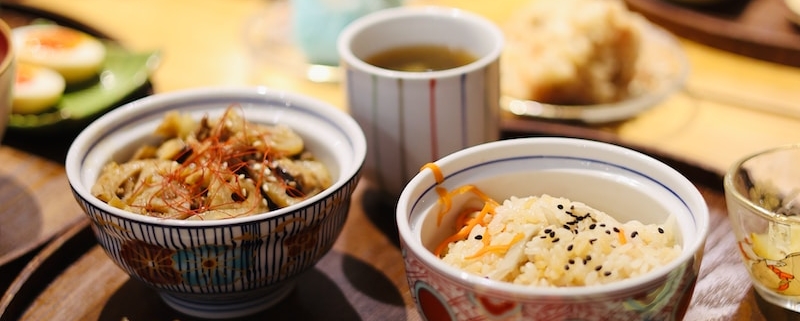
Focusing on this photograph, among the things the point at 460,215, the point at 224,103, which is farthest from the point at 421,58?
the point at 460,215

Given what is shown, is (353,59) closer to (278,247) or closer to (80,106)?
(278,247)

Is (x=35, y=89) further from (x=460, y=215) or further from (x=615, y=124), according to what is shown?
(x=615, y=124)

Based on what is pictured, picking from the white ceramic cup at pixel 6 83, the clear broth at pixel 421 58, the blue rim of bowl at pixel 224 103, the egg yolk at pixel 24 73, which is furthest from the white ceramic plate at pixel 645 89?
the egg yolk at pixel 24 73

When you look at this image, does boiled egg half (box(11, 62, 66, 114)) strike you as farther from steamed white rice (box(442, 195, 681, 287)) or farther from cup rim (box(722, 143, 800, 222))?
cup rim (box(722, 143, 800, 222))

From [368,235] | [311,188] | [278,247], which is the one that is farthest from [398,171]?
[278,247]

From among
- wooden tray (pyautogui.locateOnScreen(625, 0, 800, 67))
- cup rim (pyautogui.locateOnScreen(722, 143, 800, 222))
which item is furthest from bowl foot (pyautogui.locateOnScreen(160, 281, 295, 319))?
wooden tray (pyautogui.locateOnScreen(625, 0, 800, 67))

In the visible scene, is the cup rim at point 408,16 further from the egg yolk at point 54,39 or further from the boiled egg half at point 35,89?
the egg yolk at point 54,39
